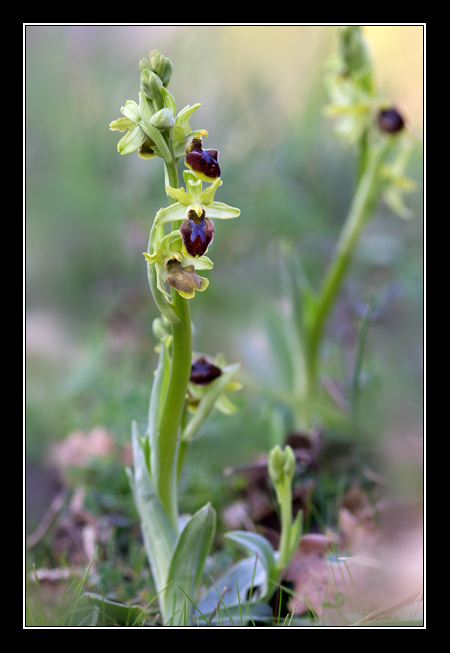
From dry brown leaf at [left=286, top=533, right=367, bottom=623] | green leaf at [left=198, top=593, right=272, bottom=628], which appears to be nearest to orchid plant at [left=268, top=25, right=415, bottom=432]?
dry brown leaf at [left=286, top=533, right=367, bottom=623]

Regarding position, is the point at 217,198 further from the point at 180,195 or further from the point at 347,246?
the point at 180,195

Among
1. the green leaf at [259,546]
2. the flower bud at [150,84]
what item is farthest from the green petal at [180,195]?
the green leaf at [259,546]

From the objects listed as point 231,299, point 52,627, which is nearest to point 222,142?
point 231,299

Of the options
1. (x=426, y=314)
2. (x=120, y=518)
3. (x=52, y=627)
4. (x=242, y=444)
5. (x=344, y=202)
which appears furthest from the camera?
(x=344, y=202)

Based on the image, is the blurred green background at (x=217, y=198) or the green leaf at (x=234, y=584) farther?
the blurred green background at (x=217, y=198)

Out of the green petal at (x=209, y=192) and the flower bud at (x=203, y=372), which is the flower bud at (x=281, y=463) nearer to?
the flower bud at (x=203, y=372)

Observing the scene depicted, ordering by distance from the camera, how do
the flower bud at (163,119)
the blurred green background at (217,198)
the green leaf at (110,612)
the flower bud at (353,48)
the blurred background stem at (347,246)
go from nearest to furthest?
the flower bud at (163,119)
the green leaf at (110,612)
the flower bud at (353,48)
the blurred background stem at (347,246)
the blurred green background at (217,198)

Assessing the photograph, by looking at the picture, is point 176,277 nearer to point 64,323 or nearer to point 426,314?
point 426,314
